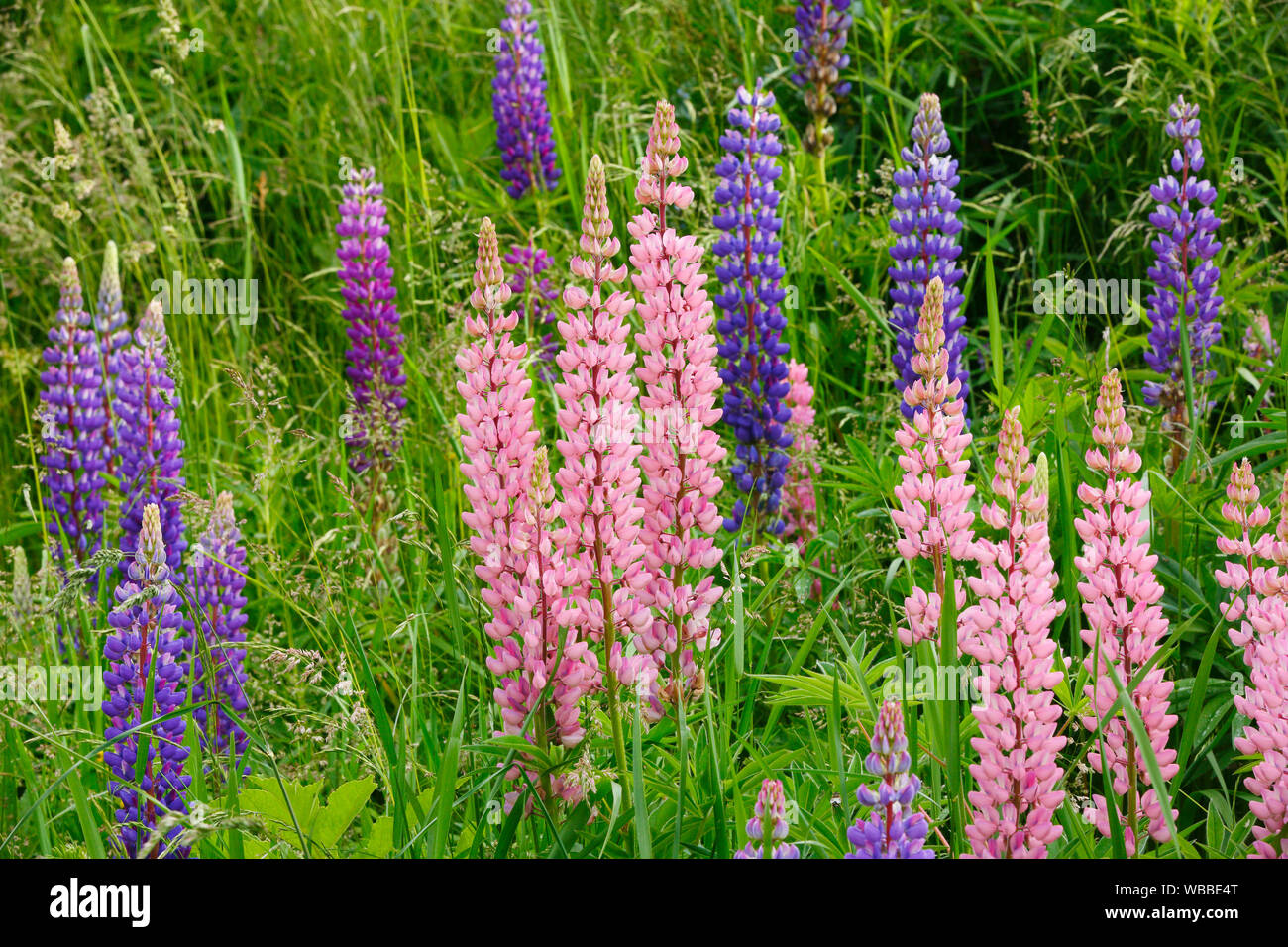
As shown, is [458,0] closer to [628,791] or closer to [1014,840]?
[628,791]

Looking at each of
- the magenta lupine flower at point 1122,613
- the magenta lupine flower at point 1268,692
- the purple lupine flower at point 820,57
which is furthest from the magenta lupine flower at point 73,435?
the magenta lupine flower at point 1268,692

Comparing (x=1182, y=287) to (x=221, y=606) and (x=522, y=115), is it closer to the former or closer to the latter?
(x=522, y=115)

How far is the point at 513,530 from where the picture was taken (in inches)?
80.3

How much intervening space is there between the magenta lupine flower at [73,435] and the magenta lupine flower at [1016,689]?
2500 mm

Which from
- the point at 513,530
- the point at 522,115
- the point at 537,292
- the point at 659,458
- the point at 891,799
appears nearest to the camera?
the point at 891,799

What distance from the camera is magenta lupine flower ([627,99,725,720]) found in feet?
7.14

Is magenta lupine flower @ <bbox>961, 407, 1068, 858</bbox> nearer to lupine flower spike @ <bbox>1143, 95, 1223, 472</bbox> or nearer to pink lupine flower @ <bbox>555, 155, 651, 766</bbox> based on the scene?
pink lupine flower @ <bbox>555, 155, 651, 766</bbox>

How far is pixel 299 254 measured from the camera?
5258mm

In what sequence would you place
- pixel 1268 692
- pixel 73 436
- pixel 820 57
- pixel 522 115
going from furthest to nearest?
1. pixel 522 115
2. pixel 820 57
3. pixel 73 436
4. pixel 1268 692

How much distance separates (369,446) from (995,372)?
177 centimetres

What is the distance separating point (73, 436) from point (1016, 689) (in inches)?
107

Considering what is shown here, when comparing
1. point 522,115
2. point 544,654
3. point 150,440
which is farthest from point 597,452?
point 522,115

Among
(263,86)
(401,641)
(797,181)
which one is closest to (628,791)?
(401,641)

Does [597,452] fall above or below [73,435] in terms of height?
below
